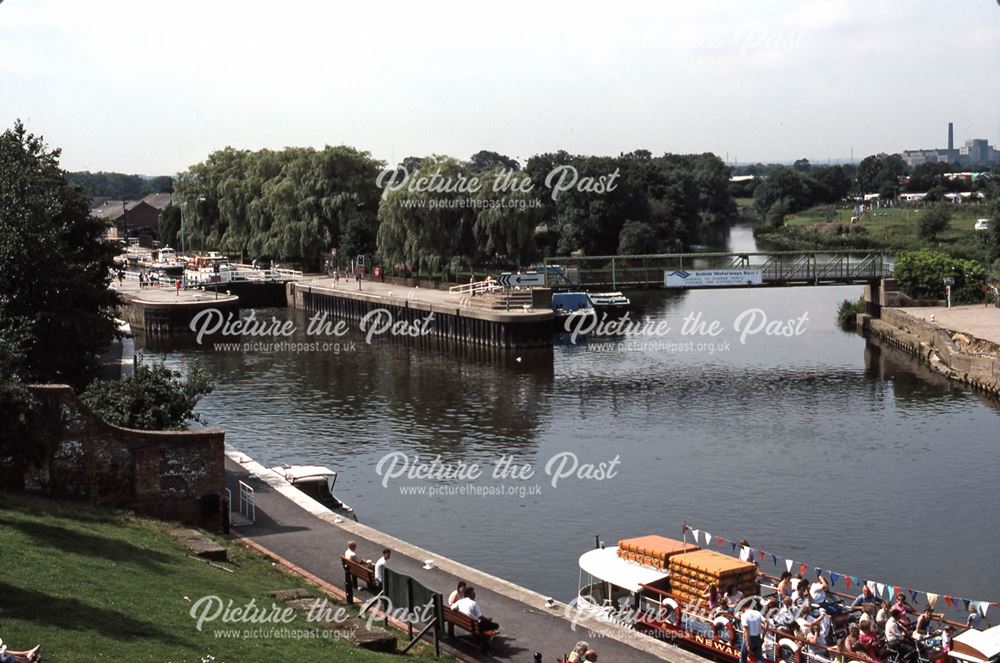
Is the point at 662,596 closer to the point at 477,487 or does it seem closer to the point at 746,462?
the point at 477,487

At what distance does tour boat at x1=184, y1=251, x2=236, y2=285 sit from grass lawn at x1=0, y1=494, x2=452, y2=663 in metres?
78.1

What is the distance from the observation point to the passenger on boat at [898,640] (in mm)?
24141

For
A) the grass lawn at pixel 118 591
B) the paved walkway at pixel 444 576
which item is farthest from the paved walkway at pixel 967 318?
the grass lawn at pixel 118 591

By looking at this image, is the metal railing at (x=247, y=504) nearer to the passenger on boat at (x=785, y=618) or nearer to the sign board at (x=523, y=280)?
the passenger on boat at (x=785, y=618)

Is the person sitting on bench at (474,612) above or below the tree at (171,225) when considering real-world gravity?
below

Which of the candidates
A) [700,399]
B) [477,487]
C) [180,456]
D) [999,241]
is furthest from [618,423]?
[999,241]

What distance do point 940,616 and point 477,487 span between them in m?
19.8

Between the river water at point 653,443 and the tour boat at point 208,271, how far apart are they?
27099 mm

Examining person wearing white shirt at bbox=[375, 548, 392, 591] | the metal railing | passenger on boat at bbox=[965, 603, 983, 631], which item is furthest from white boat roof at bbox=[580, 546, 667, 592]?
the metal railing

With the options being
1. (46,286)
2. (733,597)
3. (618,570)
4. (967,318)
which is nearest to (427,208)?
(967,318)

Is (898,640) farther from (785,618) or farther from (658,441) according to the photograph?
(658,441)

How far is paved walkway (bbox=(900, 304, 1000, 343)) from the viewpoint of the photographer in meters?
67.5

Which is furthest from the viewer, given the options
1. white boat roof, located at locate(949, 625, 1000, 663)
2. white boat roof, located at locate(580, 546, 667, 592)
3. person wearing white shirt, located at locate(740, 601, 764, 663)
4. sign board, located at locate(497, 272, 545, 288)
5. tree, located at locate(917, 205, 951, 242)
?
tree, located at locate(917, 205, 951, 242)

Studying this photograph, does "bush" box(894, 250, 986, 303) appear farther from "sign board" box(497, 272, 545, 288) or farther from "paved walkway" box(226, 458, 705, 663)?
"paved walkway" box(226, 458, 705, 663)
